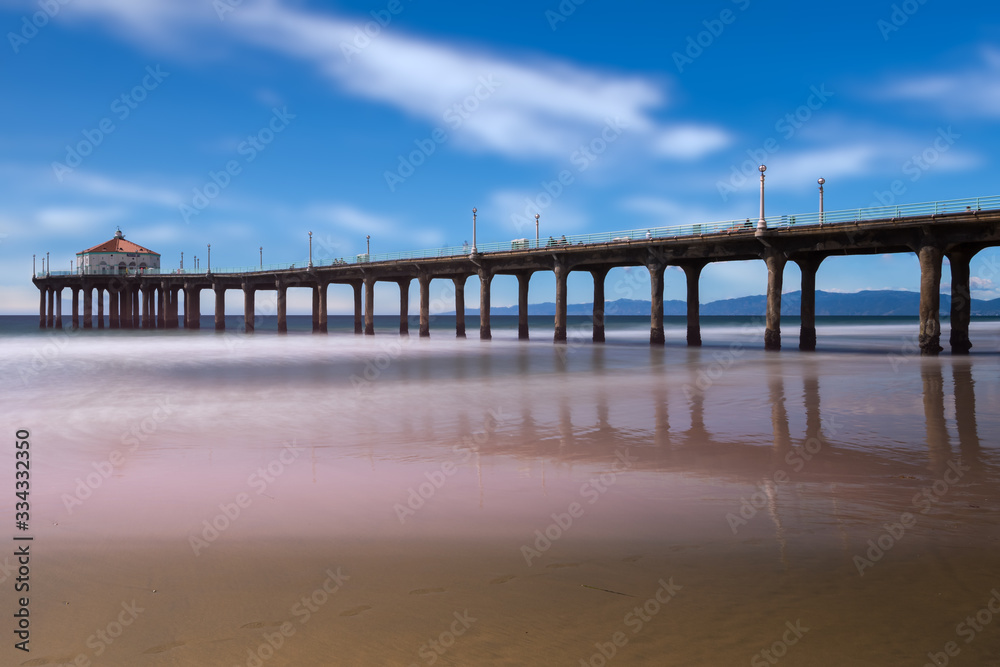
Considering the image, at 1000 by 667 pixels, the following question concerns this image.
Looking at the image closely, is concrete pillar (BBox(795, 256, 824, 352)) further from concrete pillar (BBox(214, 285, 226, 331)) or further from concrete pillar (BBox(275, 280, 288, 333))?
concrete pillar (BBox(214, 285, 226, 331))

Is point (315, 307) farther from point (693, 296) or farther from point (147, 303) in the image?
point (693, 296)

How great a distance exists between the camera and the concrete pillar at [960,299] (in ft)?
124

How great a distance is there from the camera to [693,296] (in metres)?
48.2

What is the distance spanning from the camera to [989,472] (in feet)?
30.7

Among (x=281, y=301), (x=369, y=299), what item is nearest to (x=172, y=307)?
(x=281, y=301)

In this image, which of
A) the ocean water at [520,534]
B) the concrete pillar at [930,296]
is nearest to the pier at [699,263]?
the concrete pillar at [930,296]

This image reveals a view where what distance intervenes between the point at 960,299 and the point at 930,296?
21.5 feet

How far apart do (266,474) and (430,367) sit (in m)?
20.9

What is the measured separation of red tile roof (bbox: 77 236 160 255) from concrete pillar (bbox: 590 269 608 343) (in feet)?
272

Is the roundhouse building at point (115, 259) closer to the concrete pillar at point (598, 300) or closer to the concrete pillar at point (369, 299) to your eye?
the concrete pillar at point (369, 299)

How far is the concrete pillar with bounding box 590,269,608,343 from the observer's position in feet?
176

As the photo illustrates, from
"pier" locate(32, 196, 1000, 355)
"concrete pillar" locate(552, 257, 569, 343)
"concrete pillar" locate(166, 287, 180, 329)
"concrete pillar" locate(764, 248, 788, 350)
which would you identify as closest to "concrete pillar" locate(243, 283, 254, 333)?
"pier" locate(32, 196, 1000, 355)

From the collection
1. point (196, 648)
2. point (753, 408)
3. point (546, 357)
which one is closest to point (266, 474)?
point (196, 648)

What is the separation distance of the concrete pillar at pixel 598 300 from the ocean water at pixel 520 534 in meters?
37.6
